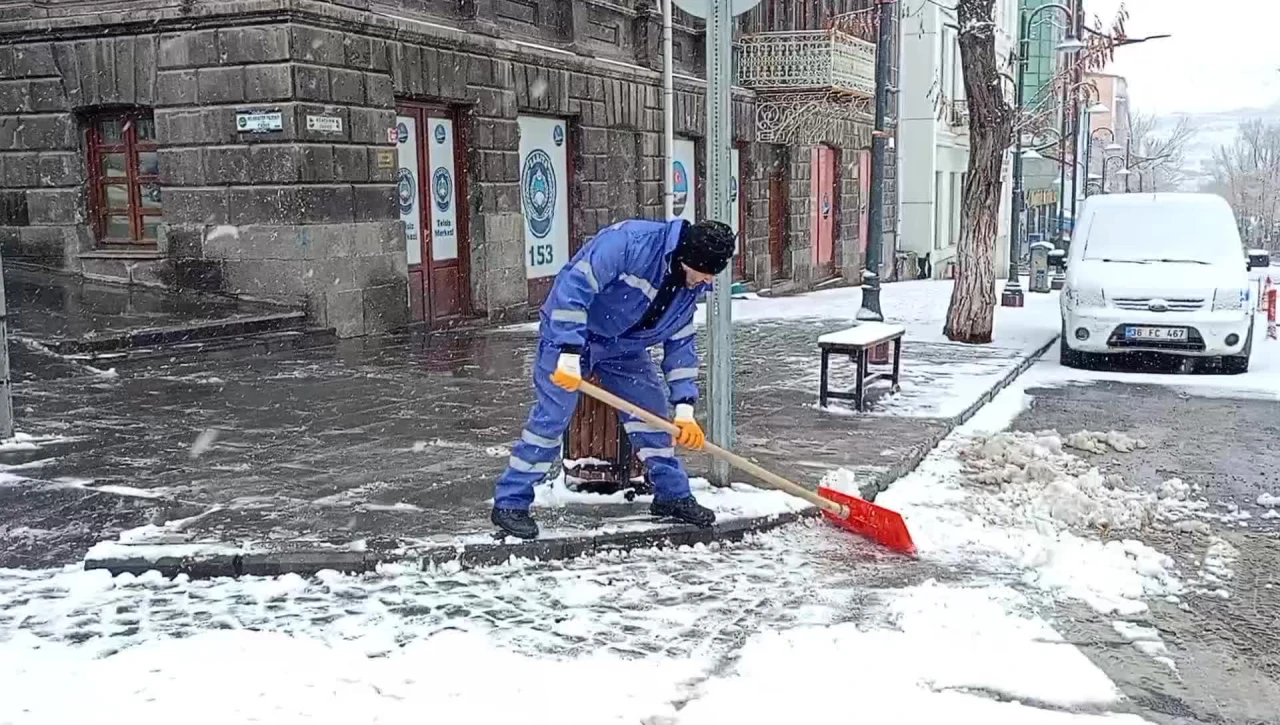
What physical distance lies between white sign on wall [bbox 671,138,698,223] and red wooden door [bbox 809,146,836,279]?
4.93 m

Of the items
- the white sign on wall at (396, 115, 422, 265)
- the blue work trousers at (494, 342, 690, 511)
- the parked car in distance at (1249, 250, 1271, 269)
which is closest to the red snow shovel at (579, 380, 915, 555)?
the blue work trousers at (494, 342, 690, 511)

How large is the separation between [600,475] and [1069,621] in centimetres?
246

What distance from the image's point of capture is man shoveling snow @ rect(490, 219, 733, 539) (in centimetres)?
527

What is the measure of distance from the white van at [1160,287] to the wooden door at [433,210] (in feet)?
23.8

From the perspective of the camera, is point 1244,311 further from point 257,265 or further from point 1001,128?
point 257,265

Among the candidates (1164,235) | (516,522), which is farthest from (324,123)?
(1164,235)

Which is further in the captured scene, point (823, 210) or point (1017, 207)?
point (823, 210)

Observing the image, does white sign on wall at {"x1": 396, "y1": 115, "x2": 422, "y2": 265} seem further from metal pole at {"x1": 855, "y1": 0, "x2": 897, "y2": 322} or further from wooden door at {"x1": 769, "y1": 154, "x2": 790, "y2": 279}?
wooden door at {"x1": 769, "y1": 154, "x2": 790, "y2": 279}

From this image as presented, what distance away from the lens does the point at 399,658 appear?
428 cm

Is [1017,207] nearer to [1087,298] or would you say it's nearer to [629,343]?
[1087,298]

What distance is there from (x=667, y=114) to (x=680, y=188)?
2552 mm

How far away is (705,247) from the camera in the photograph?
5188 mm

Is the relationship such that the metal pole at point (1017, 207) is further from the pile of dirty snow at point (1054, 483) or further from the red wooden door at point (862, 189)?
the pile of dirty snow at point (1054, 483)

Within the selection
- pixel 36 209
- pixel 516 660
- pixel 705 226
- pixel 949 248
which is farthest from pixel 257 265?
pixel 949 248
